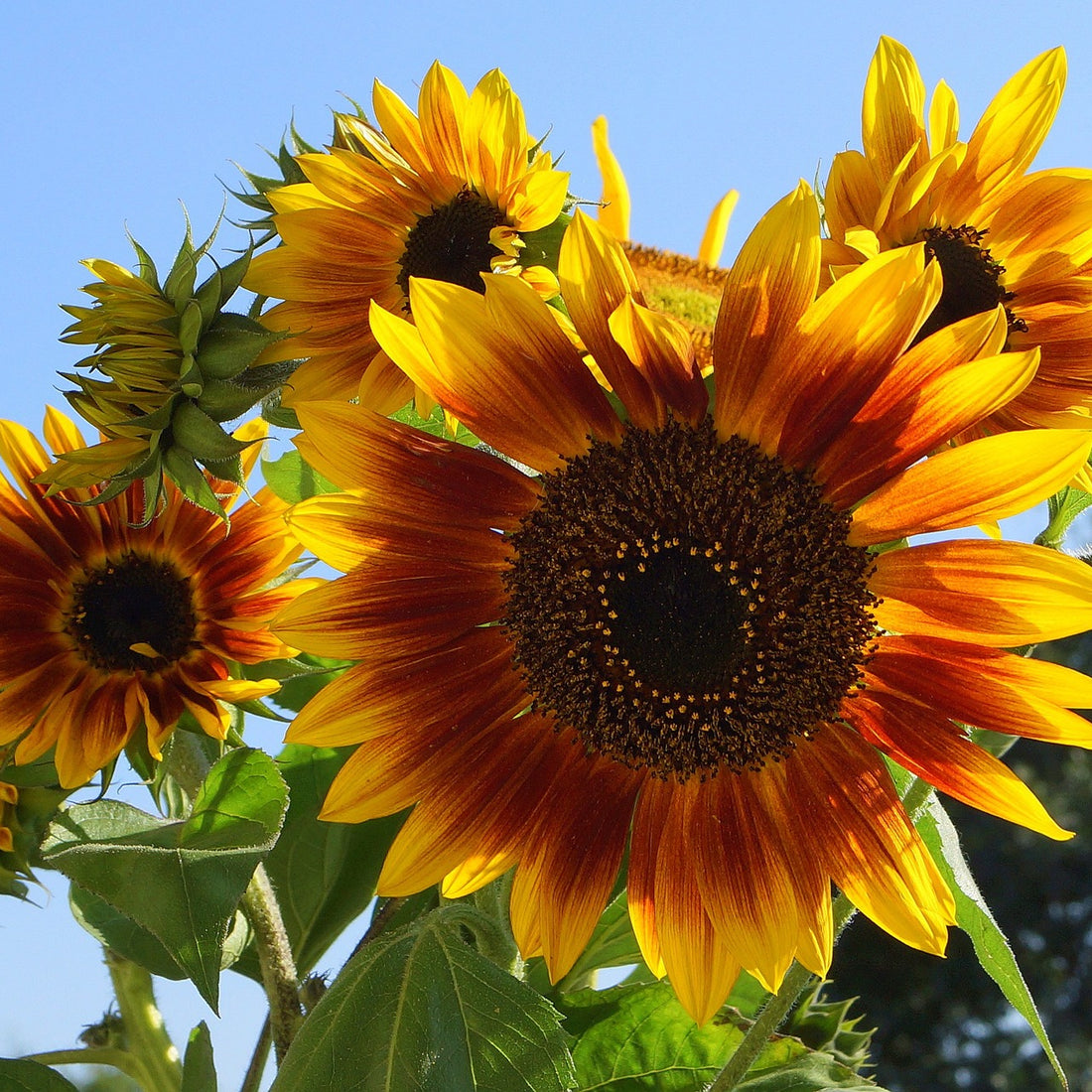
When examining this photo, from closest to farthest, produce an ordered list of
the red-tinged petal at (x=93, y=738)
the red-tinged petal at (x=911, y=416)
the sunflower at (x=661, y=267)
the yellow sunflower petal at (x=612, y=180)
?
the red-tinged petal at (x=911, y=416) < the red-tinged petal at (x=93, y=738) < the sunflower at (x=661, y=267) < the yellow sunflower petal at (x=612, y=180)

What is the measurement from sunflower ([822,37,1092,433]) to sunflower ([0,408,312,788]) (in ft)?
1.48

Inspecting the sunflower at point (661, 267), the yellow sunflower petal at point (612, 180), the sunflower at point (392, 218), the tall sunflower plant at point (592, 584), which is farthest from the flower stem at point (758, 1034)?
the yellow sunflower petal at point (612, 180)

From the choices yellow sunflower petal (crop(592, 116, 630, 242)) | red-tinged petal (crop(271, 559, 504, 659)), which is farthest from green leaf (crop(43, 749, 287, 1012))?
yellow sunflower petal (crop(592, 116, 630, 242))

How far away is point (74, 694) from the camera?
3.06 ft

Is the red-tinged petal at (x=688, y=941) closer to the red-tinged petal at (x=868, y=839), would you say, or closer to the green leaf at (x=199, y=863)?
the red-tinged petal at (x=868, y=839)

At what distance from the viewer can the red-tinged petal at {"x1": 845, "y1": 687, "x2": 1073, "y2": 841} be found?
721 millimetres

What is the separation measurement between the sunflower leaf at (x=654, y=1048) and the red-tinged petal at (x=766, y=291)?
0.43 meters

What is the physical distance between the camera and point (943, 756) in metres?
0.75

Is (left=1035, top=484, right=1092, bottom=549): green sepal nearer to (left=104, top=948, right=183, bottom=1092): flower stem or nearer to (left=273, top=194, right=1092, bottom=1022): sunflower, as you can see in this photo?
(left=273, top=194, right=1092, bottom=1022): sunflower

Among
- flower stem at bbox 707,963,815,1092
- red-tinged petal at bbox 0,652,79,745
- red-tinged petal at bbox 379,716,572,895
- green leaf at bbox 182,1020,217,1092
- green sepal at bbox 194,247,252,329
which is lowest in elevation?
flower stem at bbox 707,963,815,1092

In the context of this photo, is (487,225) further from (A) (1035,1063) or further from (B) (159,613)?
(A) (1035,1063)

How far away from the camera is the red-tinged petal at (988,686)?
0.70 metres

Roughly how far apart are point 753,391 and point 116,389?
364mm

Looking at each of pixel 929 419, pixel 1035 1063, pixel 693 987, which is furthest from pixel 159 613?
pixel 1035 1063
